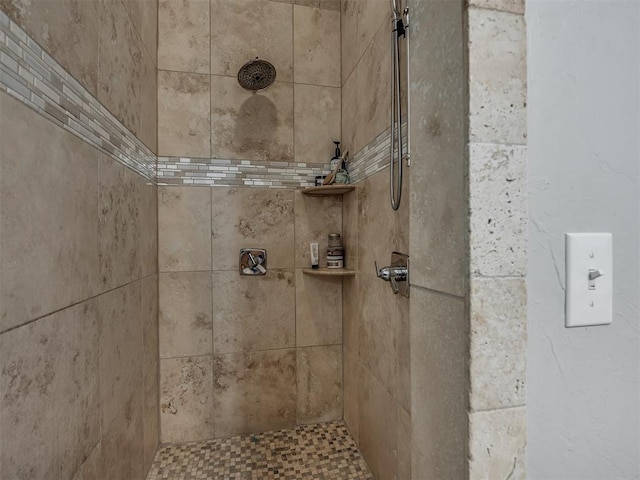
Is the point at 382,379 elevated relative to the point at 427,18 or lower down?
lower down

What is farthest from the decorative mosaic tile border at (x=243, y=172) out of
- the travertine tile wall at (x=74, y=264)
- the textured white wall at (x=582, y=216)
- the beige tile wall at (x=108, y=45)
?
the textured white wall at (x=582, y=216)

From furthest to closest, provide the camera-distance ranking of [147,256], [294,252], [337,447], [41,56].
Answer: [294,252]
[337,447]
[147,256]
[41,56]

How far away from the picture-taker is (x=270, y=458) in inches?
59.1

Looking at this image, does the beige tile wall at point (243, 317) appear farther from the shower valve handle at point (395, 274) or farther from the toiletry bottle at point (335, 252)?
the shower valve handle at point (395, 274)

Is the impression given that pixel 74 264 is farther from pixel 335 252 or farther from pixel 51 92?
pixel 335 252

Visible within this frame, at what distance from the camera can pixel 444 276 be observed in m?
0.49

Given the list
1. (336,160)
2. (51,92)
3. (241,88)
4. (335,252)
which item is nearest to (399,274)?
(335,252)

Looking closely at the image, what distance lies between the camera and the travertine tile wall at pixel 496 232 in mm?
439

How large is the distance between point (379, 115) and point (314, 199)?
59cm

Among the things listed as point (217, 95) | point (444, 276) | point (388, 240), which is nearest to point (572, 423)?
point (444, 276)

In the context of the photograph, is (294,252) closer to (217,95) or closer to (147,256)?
(147,256)

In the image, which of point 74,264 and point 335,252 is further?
point 335,252

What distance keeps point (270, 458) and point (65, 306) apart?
1.16m

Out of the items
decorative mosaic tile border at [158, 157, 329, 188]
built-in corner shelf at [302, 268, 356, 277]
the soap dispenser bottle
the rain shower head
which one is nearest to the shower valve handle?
built-in corner shelf at [302, 268, 356, 277]
